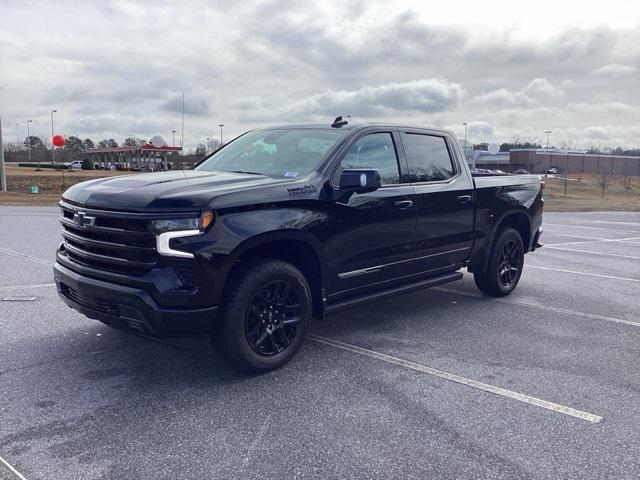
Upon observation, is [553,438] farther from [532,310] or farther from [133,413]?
[532,310]

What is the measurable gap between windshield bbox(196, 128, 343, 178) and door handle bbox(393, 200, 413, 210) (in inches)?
32.5

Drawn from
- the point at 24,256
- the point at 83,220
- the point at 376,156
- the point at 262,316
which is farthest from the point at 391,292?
the point at 24,256

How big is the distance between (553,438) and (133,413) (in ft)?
8.54

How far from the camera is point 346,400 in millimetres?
3965

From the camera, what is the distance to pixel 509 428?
3.60 metres

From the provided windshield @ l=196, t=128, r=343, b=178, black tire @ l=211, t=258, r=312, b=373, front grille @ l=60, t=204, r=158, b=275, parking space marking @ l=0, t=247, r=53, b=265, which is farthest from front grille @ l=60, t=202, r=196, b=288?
parking space marking @ l=0, t=247, r=53, b=265

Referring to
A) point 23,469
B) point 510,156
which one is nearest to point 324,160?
point 23,469

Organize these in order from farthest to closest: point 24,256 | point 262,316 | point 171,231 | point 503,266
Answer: point 24,256 < point 503,266 < point 262,316 < point 171,231

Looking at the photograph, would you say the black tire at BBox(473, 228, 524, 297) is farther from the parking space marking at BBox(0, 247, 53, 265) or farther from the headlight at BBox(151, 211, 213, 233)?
the parking space marking at BBox(0, 247, 53, 265)

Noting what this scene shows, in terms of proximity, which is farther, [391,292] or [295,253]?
[391,292]

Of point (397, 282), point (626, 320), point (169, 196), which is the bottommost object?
point (626, 320)

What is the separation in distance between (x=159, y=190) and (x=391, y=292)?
7.96 feet

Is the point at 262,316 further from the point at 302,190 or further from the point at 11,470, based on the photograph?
the point at 11,470

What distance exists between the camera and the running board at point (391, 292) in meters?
4.92
